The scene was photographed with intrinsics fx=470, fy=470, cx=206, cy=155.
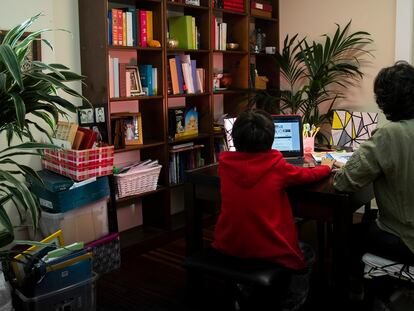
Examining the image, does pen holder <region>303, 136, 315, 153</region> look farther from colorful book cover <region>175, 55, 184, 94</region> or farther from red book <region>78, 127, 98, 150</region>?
red book <region>78, 127, 98, 150</region>

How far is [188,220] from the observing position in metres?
2.61

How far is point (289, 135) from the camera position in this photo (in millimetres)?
2820

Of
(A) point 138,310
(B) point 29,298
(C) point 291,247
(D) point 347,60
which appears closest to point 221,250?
(C) point 291,247

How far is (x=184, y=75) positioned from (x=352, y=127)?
135 cm

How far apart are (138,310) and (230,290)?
2.62 feet

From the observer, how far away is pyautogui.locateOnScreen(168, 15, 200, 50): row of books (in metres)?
3.70

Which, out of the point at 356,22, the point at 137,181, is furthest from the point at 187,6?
the point at 356,22

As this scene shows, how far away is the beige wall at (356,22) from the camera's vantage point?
395cm

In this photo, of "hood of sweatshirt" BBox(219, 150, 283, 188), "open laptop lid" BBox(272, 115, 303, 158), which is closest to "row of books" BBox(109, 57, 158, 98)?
"open laptop lid" BBox(272, 115, 303, 158)

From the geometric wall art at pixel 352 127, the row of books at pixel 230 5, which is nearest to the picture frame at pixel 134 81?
the row of books at pixel 230 5

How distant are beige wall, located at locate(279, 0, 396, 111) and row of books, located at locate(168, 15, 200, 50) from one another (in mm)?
1201

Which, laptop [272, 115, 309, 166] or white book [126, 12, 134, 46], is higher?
white book [126, 12, 134, 46]

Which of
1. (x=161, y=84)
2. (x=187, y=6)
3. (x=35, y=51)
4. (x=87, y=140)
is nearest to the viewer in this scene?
(x=87, y=140)

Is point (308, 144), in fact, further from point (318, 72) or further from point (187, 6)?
point (187, 6)
